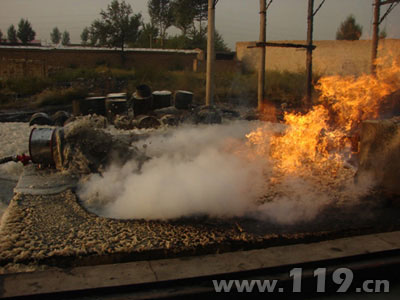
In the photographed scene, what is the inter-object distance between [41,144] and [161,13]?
5880cm

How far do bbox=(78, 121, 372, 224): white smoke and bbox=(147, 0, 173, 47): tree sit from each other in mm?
54172

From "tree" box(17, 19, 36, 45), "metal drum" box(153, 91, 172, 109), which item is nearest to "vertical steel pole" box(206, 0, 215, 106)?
"metal drum" box(153, 91, 172, 109)

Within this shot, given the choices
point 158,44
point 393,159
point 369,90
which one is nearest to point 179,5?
point 158,44

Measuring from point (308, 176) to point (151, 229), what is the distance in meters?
2.65

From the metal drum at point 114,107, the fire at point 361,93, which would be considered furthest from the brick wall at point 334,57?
the metal drum at point 114,107

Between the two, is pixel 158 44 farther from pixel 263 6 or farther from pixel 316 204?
pixel 316 204

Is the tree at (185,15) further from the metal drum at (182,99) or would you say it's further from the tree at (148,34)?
the metal drum at (182,99)

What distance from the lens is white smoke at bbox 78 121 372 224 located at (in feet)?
12.6

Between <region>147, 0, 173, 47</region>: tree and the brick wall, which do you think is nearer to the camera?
the brick wall

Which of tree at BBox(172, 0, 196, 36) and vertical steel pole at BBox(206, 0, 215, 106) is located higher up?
tree at BBox(172, 0, 196, 36)

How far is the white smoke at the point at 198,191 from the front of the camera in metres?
3.83

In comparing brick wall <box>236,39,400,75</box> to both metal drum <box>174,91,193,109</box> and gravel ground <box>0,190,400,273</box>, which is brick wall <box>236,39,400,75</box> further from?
gravel ground <box>0,190,400,273</box>

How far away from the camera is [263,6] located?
37.7 feet

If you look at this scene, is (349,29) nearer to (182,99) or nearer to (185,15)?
(185,15)
